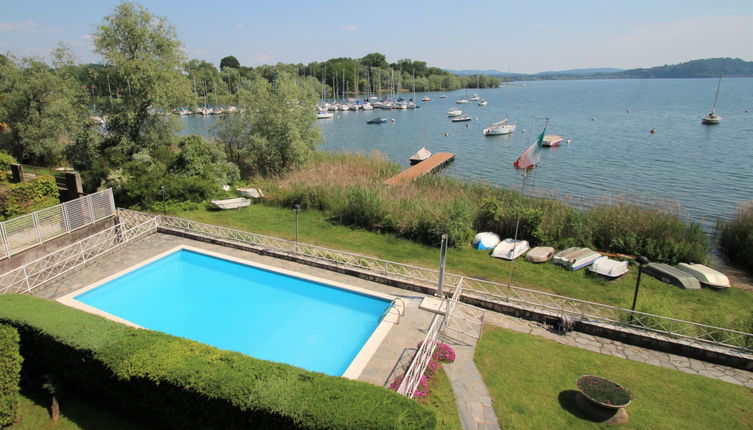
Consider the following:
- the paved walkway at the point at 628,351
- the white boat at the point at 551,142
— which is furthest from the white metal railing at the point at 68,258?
the white boat at the point at 551,142

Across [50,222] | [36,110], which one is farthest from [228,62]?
[50,222]

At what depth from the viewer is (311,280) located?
14703 millimetres

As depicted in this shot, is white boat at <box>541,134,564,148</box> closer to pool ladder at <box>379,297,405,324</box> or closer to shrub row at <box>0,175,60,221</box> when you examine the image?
pool ladder at <box>379,297,405,324</box>

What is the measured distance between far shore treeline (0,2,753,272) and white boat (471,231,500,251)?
50cm

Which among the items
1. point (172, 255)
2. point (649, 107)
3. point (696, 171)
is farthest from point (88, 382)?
point (649, 107)

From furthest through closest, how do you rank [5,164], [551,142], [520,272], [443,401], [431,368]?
[551,142], [5,164], [520,272], [431,368], [443,401]

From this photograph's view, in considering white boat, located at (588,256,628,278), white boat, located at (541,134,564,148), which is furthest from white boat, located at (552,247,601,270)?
white boat, located at (541,134,564,148)

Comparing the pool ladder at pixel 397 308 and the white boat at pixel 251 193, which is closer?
the pool ladder at pixel 397 308

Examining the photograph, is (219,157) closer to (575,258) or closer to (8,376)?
(8,376)

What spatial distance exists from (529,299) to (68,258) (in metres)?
16.9

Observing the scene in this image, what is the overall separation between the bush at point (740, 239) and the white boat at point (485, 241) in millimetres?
10166

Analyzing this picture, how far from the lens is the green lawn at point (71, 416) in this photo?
8.17 m

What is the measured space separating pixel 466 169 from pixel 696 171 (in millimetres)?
19305

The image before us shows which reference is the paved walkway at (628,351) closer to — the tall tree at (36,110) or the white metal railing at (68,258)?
the white metal railing at (68,258)
